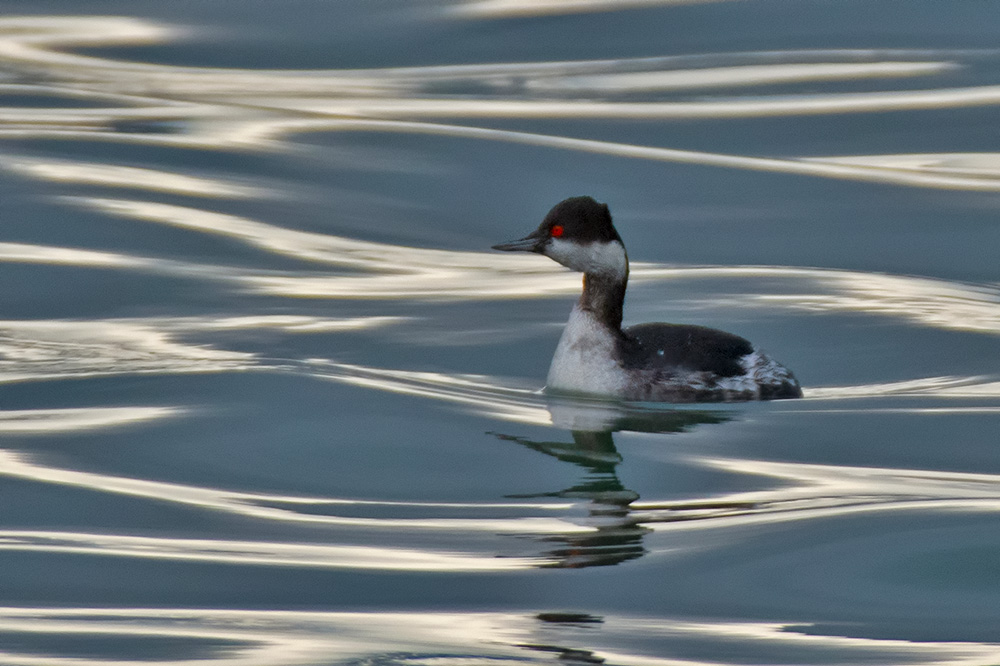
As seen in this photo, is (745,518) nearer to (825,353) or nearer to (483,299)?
(825,353)

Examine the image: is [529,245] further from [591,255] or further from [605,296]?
[605,296]

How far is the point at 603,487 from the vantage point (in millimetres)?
7879

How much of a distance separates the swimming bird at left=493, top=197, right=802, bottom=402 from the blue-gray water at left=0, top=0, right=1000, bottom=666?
0.53 ft

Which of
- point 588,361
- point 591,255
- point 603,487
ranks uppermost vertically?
point 591,255

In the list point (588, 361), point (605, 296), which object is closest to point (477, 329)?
point (605, 296)

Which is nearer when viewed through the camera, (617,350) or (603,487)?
(603,487)

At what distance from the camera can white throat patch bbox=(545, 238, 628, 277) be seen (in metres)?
9.56

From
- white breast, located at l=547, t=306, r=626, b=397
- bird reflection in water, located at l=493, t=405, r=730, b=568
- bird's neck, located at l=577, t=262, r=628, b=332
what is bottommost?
bird reflection in water, located at l=493, t=405, r=730, b=568

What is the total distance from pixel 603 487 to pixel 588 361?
6.17ft

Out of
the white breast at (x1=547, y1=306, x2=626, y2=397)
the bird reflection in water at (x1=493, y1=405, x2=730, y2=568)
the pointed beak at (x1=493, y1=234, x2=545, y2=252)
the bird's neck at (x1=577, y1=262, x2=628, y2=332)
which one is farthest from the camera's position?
the bird's neck at (x1=577, y1=262, x2=628, y2=332)

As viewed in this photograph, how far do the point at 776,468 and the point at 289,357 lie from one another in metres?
3.62

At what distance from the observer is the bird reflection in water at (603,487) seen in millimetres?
6791

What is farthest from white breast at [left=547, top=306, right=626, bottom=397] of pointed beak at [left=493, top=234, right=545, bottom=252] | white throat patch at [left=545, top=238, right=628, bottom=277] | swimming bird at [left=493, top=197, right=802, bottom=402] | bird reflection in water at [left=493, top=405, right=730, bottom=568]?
pointed beak at [left=493, top=234, right=545, bottom=252]

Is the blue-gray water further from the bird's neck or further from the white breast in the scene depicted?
the bird's neck
